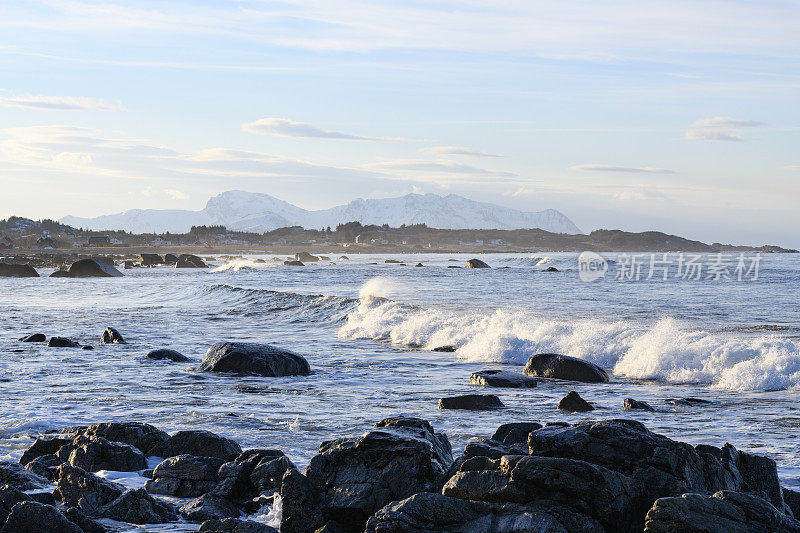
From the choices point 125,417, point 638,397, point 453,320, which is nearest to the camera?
point 125,417

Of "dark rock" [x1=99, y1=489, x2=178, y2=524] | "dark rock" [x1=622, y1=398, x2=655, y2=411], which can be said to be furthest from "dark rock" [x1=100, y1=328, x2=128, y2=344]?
"dark rock" [x1=99, y1=489, x2=178, y2=524]

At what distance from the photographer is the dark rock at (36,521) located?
18.6 ft

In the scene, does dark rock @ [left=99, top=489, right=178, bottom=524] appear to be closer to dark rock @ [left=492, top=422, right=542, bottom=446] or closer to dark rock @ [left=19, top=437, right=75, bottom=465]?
dark rock @ [left=19, top=437, right=75, bottom=465]

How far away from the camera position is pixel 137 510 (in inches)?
249

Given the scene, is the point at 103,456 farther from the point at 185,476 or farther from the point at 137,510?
the point at 137,510

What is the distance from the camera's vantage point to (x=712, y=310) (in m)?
29.1

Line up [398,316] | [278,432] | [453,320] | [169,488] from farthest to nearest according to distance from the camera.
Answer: [398,316] < [453,320] < [278,432] < [169,488]

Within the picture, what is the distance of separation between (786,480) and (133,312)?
26303mm

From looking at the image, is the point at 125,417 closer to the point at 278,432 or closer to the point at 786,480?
the point at 278,432

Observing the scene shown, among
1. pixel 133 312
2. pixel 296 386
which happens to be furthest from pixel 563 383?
pixel 133 312

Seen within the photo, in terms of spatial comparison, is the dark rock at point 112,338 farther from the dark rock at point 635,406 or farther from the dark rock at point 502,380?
the dark rock at point 635,406

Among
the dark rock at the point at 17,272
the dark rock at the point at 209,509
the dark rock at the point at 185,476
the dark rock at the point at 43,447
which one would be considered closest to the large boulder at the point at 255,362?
the dark rock at the point at 43,447

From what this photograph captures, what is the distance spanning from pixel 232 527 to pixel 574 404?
645 cm

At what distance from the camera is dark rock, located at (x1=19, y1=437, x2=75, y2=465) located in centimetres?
804
